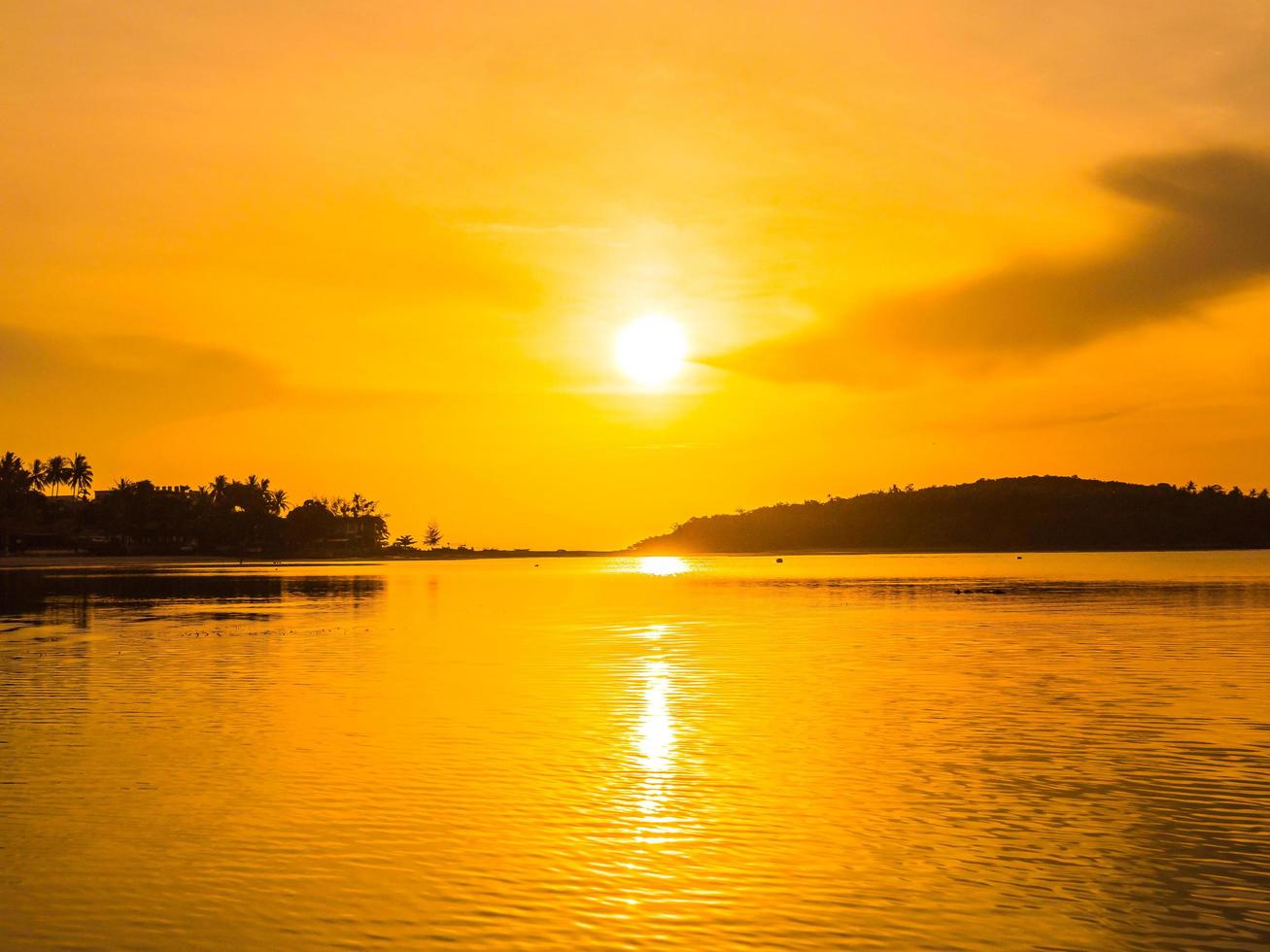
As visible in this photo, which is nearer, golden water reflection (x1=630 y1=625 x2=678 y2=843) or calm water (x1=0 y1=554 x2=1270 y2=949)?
calm water (x1=0 y1=554 x2=1270 y2=949)

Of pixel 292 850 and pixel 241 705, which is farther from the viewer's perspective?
pixel 241 705

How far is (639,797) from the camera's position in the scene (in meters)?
24.7

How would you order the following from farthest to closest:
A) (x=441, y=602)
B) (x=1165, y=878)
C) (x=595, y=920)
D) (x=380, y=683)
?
1. (x=441, y=602)
2. (x=380, y=683)
3. (x=1165, y=878)
4. (x=595, y=920)

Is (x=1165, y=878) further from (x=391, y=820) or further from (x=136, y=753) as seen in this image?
(x=136, y=753)

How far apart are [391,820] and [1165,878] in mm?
12624

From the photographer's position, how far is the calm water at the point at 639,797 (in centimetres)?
1716

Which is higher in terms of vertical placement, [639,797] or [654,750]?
[654,750]

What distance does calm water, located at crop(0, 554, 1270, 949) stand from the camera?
1716 cm

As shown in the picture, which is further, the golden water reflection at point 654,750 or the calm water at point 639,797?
the golden water reflection at point 654,750

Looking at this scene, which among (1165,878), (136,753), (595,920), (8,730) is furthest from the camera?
(8,730)

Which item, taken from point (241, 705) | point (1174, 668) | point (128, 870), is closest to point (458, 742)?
point (241, 705)

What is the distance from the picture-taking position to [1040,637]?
60625 mm

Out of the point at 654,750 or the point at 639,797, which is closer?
the point at 639,797

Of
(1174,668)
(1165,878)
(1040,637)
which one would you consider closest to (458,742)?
(1165,878)
